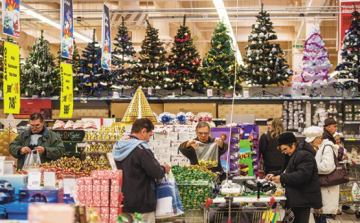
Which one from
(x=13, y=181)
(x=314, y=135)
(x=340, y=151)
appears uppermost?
(x=314, y=135)

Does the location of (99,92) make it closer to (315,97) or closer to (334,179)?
(315,97)

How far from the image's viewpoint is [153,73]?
1429cm

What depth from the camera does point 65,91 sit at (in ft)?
34.2

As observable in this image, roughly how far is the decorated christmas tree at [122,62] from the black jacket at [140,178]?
31.8 ft

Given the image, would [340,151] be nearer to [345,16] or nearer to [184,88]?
[345,16]

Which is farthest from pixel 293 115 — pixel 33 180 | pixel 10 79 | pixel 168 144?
pixel 33 180

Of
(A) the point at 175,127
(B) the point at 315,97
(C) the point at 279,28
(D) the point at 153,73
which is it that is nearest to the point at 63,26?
(A) the point at 175,127

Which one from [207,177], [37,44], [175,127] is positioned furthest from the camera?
[37,44]

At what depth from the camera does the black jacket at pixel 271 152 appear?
9766mm

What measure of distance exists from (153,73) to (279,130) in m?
5.74

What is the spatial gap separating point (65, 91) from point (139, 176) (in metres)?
6.00

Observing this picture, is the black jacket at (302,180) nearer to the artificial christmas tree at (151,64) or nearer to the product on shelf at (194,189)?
the product on shelf at (194,189)

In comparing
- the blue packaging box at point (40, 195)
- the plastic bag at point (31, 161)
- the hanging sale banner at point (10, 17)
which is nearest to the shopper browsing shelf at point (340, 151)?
the plastic bag at point (31, 161)

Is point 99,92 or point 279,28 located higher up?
point 279,28
